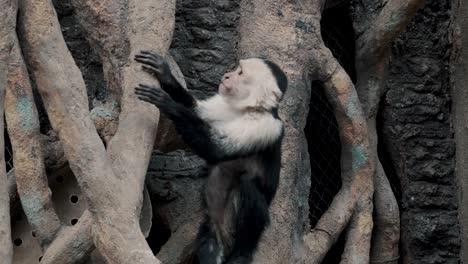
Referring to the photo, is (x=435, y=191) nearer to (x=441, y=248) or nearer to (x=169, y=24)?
(x=441, y=248)

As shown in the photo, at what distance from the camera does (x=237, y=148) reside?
3.55m

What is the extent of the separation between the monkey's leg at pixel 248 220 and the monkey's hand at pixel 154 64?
0.55 meters

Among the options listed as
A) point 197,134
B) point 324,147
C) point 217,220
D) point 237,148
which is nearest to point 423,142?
point 324,147

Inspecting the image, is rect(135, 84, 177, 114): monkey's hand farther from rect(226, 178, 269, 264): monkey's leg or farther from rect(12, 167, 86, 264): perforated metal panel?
rect(12, 167, 86, 264): perforated metal panel

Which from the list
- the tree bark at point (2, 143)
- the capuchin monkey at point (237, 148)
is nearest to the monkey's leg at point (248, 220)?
the capuchin monkey at point (237, 148)

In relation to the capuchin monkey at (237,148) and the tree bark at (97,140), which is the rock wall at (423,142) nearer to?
the capuchin monkey at (237,148)

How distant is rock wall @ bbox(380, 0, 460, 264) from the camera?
4.95m

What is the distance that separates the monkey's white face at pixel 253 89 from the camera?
3.63 meters

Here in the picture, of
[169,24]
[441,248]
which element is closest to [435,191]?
[441,248]

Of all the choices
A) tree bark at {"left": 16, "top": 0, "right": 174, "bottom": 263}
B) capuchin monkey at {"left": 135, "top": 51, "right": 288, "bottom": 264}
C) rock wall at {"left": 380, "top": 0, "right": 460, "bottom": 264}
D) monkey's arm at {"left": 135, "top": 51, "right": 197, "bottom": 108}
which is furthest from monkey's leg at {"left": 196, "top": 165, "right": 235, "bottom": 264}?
rock wall at {"left": 380, "top": 0, "right": 460, "bottom": 264}

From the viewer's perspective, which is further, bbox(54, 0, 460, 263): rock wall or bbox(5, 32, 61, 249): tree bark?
bbox(54, 0, 460, 263): rock wall

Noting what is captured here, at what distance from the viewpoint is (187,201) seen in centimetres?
432

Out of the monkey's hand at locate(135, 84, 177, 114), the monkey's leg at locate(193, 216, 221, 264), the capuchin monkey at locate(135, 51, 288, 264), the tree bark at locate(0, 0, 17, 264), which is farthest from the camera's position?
the monkey's leg at locate(193, 216, 221, 264)

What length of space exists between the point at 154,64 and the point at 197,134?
0.28 m
